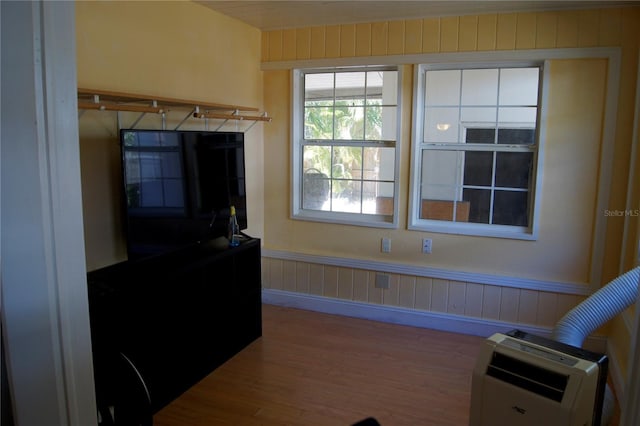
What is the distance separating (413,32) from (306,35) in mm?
896

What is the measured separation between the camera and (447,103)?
3.77m

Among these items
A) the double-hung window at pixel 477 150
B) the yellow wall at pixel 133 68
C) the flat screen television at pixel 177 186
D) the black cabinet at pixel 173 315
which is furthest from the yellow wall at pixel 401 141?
the black cabinet at pixel 173 315

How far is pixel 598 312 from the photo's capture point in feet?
7.18

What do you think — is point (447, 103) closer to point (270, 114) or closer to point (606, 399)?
point (270, 114)

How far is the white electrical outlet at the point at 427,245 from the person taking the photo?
3.88 meters

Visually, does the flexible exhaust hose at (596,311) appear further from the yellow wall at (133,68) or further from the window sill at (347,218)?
the yellow wall at (133,68)

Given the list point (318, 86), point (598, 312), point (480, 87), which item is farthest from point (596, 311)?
point (318, 86)

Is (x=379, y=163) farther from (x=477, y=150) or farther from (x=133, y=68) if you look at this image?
(x=133, y=68)

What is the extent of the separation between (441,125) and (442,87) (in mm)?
292

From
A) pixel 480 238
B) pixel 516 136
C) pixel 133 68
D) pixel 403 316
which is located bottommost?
pixel 403 316

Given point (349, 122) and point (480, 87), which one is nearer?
point (480, 87)

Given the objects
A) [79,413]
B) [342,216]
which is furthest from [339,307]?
[79,413]

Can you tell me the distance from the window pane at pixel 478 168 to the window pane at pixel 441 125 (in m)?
0.18

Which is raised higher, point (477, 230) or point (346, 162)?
point (346, 162)
